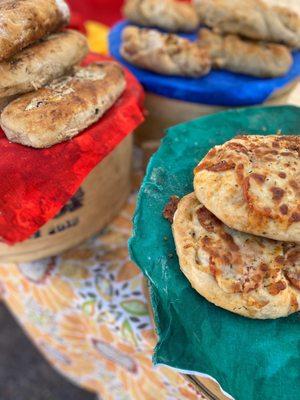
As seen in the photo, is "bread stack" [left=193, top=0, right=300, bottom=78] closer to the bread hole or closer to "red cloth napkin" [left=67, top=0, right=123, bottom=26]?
the bread hole

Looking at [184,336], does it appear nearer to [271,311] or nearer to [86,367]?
[271,311]

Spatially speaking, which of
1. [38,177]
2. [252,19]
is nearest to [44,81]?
[38,177]

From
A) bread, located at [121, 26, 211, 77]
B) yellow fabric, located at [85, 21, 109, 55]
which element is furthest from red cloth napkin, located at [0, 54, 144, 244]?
yellow fabric, located at [85, 21, 109, 55]

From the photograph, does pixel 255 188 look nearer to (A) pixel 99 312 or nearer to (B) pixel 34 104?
(B) pixel 34 104

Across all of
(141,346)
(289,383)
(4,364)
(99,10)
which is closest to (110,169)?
(141,346)

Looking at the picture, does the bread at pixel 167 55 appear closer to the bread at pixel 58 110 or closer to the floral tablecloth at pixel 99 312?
the bread at pixel 58 110

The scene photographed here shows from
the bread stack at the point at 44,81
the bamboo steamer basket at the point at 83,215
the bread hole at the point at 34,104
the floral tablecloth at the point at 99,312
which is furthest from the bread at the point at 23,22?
the floral tablecloth at the point at 99,312
